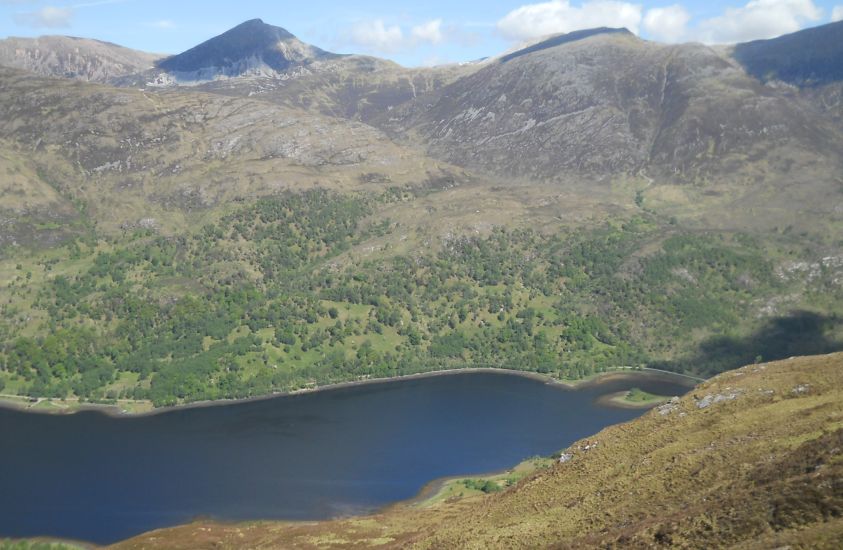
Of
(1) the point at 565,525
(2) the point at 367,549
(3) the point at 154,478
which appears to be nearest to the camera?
(1) the point at 565,525

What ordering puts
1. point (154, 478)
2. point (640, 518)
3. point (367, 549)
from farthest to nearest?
point (154, 478)
point (367, 549)
point (640, 518)

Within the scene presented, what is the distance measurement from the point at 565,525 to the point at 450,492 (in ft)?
343

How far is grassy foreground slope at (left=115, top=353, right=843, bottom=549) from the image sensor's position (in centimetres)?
5462

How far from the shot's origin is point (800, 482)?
5612cm

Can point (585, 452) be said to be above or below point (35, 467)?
above

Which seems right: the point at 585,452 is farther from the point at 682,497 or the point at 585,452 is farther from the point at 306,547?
the point at 306,547

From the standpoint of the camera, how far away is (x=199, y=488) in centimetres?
18400

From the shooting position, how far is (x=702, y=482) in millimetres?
69188

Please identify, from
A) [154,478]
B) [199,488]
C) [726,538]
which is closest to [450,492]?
[199,488]

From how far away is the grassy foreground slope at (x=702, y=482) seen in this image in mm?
54625

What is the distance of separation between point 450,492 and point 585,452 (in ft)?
290

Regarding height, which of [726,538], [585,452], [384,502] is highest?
[726,538]

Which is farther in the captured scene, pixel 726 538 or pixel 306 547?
pixel 306 547

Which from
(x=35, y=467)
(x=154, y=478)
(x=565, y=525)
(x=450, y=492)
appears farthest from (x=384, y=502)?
(x=565, y=525)
